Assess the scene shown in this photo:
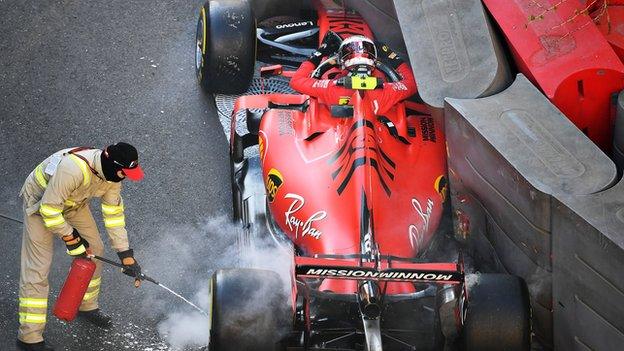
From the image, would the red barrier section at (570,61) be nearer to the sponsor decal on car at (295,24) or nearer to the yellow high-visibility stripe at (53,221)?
the sponsor decal on car at (295,24)

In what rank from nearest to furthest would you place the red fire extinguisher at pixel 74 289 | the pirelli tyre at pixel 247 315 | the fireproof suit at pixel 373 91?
the pirelli tyre at pixel 247 315, the red fire extinguisher at pixel 74 289, the fireproof suit at pixel 373 91

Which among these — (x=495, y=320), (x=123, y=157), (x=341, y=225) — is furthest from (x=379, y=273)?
(x=123, y=157)

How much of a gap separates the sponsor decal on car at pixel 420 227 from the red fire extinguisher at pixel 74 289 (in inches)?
90.3

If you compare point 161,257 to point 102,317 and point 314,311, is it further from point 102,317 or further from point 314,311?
point 314,311

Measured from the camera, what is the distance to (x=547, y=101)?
26.2 feet

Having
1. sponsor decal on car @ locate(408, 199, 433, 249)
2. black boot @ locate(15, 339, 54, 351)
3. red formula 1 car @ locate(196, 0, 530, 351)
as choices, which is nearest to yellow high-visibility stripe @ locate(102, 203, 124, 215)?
black boot @ locate(15, 339, 54, 351)

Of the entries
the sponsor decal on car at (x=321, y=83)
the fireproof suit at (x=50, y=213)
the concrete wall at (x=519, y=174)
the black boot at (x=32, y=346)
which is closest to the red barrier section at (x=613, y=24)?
the concrete wall at (x=519, y=174)

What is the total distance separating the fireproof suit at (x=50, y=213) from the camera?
7520 mm

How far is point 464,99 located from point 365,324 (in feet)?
7.21

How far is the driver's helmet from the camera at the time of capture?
8.91 meters

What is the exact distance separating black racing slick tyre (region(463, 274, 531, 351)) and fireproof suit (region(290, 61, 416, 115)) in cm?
218

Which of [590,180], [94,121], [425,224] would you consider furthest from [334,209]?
[94,121]

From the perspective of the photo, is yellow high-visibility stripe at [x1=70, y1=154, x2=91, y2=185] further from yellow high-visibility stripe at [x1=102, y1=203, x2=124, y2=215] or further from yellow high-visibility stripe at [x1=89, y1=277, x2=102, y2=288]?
yellow high-visibility stripe at [x1=89, y1=277, x2=102, y2=288]

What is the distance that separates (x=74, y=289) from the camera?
303 inches
